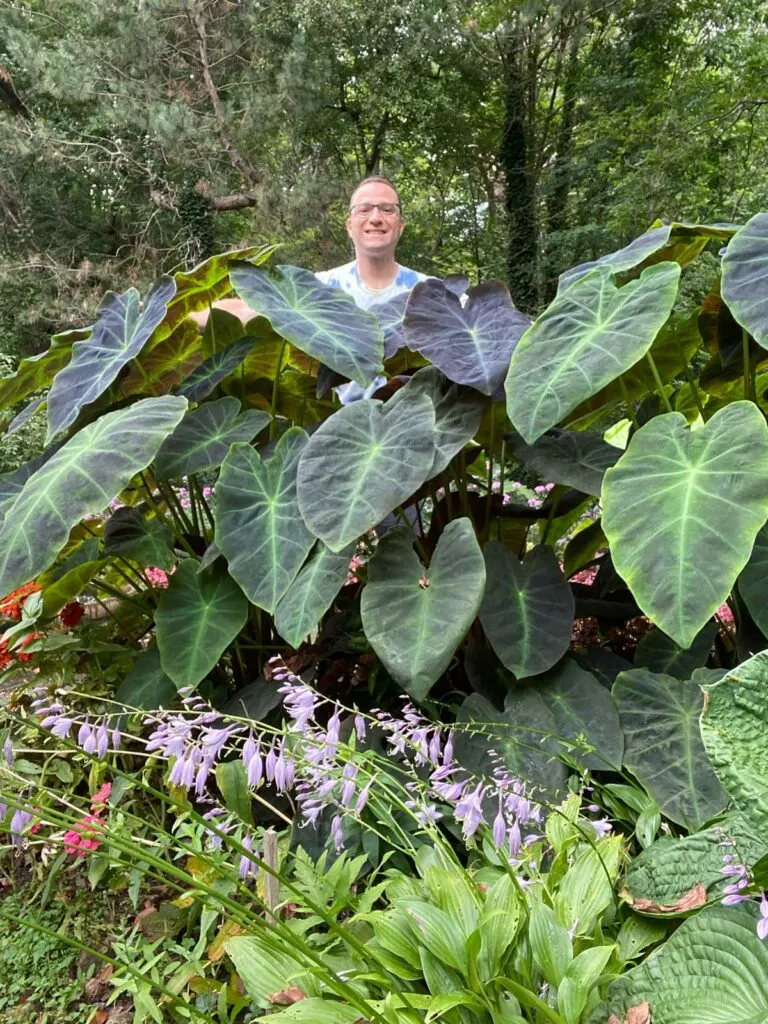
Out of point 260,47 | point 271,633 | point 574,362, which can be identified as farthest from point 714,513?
point 260,47

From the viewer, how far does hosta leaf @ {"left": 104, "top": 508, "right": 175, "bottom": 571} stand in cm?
161

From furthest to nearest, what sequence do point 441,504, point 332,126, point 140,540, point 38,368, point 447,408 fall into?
point 332,126 → point 38,368 → point 441,504 → point 140,540 → point 447,408

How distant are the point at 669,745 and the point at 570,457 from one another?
0.53 meters

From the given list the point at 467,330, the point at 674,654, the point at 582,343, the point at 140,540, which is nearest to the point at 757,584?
the point at 674,654

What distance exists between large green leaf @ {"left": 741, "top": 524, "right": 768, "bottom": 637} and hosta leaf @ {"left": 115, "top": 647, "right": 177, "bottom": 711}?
1.07 m

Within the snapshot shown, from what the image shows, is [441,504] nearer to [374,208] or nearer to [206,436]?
[206,436]

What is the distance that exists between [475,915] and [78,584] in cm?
118

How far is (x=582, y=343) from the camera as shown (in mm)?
1261

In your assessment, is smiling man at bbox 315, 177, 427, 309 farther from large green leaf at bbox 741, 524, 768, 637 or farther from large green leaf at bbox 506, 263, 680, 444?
large green leaf at bbox 741, 524, 768, 637

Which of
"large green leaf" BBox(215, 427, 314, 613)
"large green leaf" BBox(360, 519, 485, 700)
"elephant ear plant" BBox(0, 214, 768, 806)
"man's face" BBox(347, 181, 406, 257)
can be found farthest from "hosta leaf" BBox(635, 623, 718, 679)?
"man's face" BBox(347, 181, 406, 257)

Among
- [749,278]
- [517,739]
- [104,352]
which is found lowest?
[517,739]

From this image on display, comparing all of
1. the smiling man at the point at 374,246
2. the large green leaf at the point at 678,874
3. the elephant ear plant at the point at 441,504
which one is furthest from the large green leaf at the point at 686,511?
the smiling man at the point at 374,246

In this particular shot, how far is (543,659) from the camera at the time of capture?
4.25ft

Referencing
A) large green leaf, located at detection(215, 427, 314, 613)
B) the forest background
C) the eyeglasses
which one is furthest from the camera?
the forest background
